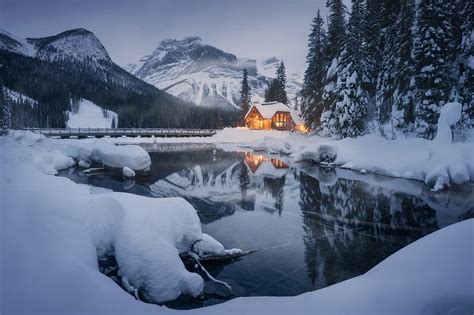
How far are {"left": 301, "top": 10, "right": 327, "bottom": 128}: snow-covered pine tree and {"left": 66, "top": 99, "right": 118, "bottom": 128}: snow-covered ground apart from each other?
73.8 m

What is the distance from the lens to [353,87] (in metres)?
33.3

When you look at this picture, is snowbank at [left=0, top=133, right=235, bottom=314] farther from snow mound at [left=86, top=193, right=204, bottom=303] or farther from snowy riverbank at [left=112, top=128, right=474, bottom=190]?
snowy riverbank at [left=112, top=128, right=474, bottom=190]

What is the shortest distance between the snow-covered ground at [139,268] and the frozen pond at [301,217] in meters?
1.07

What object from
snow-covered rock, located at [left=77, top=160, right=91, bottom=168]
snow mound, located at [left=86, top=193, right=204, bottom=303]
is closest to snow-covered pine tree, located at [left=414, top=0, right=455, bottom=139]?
snow mound, located at [left=86, top=193, right=204, bottom=303]

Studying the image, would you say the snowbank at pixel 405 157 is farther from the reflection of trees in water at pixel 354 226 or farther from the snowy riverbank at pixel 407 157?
the reflection of trees in water at pixel 354 226

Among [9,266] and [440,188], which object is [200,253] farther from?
[440,188]

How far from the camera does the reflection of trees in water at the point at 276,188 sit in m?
15.3

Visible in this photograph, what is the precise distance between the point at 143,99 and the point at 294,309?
4627 inches

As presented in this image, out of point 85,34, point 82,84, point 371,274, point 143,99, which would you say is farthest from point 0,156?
point 85,34

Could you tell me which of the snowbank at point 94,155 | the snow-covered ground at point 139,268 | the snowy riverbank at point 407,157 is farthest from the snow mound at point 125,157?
the snowy riverbank at point 407,157

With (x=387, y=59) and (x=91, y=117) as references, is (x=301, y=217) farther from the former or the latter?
(x=91, y=117)

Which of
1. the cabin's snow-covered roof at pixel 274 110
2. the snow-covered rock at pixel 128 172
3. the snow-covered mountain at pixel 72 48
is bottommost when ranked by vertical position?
the snow-covered rock at pixel 128 172

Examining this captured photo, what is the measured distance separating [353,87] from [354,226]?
2530 cm

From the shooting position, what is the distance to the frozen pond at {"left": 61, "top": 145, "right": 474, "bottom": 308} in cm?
794
